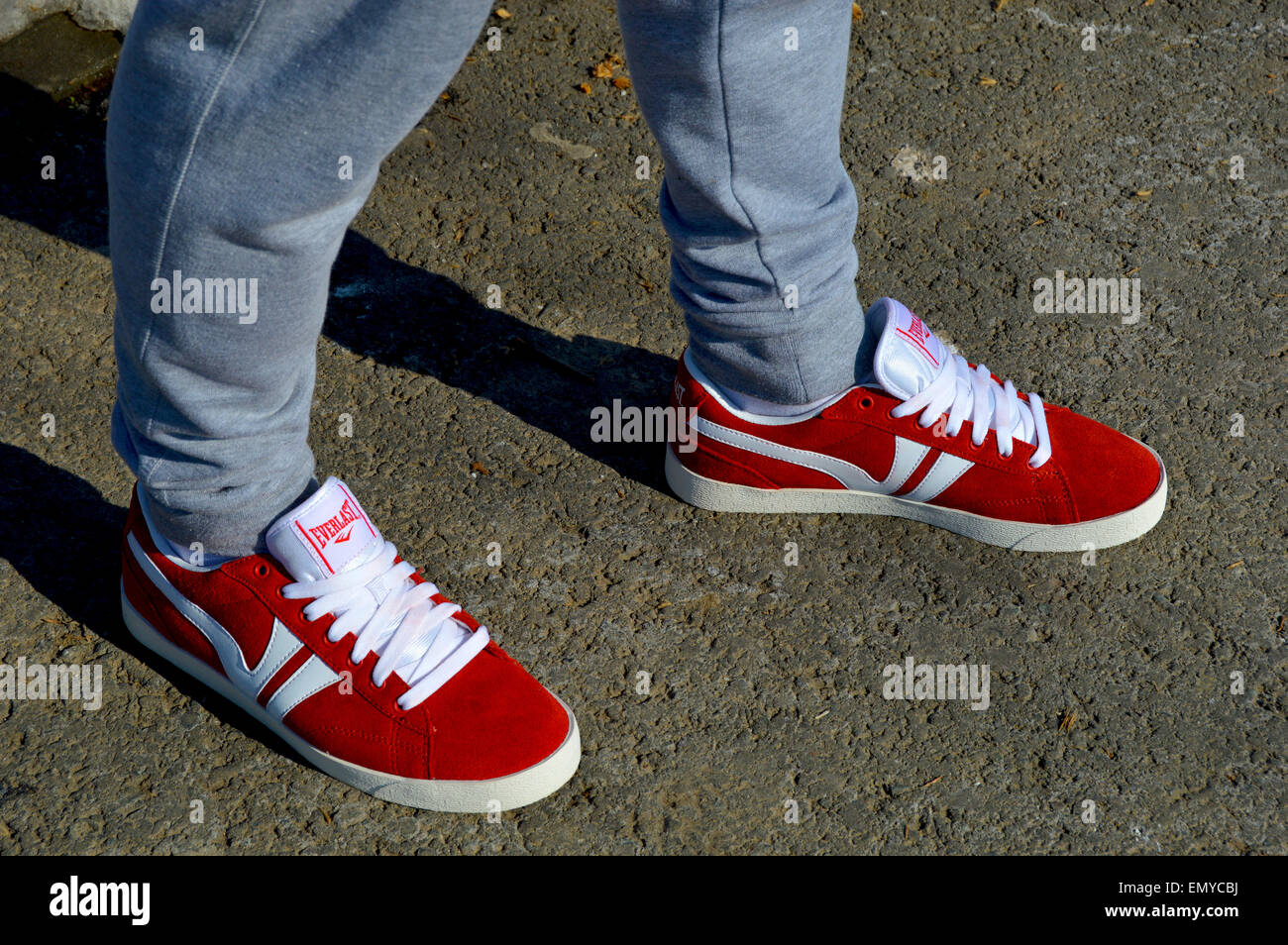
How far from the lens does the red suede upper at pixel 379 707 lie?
1697 mm

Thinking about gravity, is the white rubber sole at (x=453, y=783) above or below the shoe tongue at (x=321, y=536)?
below

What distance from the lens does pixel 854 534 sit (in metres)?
2.13

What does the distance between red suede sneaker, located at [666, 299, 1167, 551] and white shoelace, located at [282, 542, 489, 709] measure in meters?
0.60

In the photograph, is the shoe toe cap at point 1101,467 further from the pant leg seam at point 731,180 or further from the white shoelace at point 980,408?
the pant leg seam at point 731,180

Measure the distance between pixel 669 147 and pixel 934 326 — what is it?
3.28 ft

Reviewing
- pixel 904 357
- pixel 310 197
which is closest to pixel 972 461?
pixel 904 357

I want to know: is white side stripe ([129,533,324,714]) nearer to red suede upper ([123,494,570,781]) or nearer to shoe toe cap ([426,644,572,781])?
red suede upper ([123,494,570,781])

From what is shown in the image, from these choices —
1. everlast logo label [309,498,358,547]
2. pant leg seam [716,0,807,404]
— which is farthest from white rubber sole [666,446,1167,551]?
everlast logo label [309,498,358,547]

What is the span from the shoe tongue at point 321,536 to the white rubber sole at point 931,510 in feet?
2.14

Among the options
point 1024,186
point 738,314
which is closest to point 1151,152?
point 1024,186

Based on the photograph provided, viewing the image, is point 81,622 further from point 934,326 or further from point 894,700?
point 934,326

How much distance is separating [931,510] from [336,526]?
1.05 metres

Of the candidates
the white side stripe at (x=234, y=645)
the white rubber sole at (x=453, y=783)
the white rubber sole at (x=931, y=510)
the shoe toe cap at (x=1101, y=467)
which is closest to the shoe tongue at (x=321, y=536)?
the white side stripe at (x=234, y=645)

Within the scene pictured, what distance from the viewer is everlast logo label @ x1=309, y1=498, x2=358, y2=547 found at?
5.55 ft
